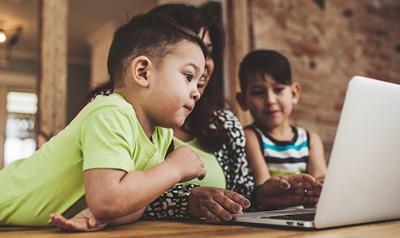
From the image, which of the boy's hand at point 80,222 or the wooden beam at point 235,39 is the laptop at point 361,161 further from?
the wooden beam at point 235,39

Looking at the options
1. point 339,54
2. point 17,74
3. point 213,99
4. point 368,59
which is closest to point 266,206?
point 213,99

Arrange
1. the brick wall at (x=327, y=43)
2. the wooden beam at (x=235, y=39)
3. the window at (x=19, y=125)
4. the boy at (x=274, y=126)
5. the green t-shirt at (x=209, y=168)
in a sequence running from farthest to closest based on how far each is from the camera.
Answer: the window at (x=19, y=125) < the brick wall at (x=327, y=43) < the wooden beam at (x=235, y=39) < the boy at (x=274, y=126) < the green t-shirt at (x=209, y=168)

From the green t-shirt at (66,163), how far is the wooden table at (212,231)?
4cm

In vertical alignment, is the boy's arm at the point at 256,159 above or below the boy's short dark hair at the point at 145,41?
below

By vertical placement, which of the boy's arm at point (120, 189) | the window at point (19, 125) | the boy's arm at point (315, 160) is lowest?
the window at point (19, 125)

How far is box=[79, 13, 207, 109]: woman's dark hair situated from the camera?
96 centimetres

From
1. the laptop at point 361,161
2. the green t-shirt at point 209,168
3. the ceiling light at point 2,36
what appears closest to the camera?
the laptop at point 361,161

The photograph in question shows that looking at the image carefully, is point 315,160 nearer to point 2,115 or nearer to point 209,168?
point 209,168

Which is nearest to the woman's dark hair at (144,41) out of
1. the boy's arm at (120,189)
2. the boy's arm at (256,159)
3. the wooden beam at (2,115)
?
the boy's arm at (120,189)

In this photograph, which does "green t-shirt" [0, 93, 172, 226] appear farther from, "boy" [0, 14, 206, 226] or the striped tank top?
the striped tank top

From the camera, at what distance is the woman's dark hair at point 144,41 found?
958 mm

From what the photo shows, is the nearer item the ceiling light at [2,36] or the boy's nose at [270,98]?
the boy's nose at [270,98]

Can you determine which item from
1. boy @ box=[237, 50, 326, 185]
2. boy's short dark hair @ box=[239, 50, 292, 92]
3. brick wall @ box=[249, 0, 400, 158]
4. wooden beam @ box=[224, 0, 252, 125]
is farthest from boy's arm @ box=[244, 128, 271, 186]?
brick wall @ box=[249, 0, 400, 158]

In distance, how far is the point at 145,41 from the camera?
97cm
